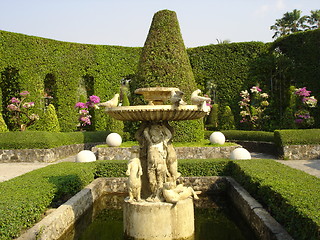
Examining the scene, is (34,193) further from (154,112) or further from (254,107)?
(254,107)

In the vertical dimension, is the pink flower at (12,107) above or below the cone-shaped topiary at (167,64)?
below

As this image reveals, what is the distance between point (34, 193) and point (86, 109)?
637 inches

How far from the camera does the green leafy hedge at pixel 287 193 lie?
3542 mm

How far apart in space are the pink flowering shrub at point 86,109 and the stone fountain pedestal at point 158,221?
14.9 metres

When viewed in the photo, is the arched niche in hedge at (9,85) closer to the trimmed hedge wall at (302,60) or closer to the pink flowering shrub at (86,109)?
the pink flowering shrub at (86,109)

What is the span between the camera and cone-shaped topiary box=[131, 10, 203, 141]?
11969mm

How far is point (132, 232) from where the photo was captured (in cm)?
473

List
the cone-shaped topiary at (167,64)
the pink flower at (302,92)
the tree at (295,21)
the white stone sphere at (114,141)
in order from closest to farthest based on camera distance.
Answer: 1. the white stone sphere at (114,141)
2. the cone-shaped topiary at (167,64)
3. the pink flower at (302,92)
4. the tree at (295,21)

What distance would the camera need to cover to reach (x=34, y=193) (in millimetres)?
5004

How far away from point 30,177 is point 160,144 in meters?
2.96

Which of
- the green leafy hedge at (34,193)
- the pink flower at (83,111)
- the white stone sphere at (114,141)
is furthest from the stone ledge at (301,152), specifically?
the pink flower at (83,111)

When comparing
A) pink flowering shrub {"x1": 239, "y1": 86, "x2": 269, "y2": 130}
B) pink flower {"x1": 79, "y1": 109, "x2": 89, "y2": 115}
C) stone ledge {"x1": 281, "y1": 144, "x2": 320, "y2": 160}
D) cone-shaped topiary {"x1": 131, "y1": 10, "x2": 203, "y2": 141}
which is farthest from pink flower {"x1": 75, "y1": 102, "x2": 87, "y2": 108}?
stone ledge {"x1": 281, "y1": 144, "x2": 320, "y2": 160}

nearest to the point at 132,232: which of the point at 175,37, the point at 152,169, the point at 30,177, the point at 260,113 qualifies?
the point at 152,169

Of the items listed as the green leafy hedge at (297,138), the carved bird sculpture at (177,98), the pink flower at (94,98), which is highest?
the carved bird sculpture at (177,98)
